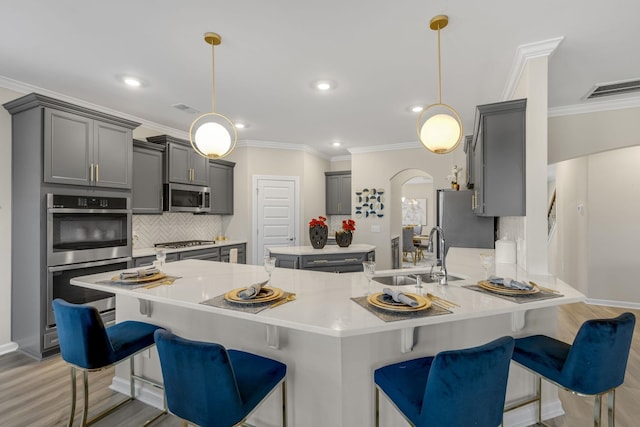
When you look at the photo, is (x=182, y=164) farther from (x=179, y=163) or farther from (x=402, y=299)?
(x=402, y=299)

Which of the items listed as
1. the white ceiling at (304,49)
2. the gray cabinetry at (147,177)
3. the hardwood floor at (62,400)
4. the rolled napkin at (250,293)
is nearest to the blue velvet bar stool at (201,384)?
the rolled napkin at (250,293)

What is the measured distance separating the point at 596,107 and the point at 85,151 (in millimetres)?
5606

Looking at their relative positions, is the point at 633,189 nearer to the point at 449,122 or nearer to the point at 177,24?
the point at 449,122

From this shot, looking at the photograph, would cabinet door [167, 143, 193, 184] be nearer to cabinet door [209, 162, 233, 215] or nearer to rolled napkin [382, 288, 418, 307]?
cabinet door [209, 162, 233, 215]

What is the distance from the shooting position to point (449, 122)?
2197 mm

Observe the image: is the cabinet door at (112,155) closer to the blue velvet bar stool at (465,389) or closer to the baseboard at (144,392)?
the baseboard at (144,392)

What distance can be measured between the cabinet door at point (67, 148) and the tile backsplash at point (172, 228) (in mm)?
1235

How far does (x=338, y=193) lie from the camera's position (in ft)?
23.4

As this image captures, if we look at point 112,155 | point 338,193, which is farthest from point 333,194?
point 112,155

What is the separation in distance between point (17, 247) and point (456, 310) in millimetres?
3976

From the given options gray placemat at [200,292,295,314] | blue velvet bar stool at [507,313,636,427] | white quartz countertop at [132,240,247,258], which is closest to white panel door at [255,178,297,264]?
white quartz countertop at [132,240,247,258]

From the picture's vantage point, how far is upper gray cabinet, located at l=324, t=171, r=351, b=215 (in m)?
Answer: 7.04

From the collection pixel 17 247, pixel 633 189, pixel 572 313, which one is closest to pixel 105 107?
pixel 17 247

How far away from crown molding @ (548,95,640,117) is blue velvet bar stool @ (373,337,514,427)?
12.0ft
